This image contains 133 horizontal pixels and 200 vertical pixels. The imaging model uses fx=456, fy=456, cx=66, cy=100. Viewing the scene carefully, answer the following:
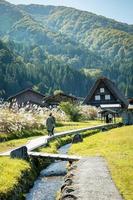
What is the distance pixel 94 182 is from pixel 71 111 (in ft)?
190

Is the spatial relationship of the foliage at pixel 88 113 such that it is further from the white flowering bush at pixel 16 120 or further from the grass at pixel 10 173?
the grass at pixel 10 173

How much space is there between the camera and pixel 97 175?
19.7 meters

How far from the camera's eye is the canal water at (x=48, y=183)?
66.3 ft

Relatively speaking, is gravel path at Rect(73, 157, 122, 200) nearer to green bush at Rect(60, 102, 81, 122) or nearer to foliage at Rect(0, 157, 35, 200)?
foliage at Rect(0, 157, 35, 200)

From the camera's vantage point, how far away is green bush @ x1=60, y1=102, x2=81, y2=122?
247 feet

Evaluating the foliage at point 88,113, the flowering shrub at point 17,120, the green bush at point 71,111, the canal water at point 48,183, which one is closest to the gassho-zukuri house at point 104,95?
the foliage at point 88,113

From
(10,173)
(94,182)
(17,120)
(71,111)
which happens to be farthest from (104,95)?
(94,182)

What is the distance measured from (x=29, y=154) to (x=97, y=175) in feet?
30.5

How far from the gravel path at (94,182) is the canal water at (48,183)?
1360 mm

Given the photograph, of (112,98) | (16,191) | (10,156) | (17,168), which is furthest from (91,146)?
(112,98)

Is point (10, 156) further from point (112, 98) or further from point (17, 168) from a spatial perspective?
point (112, 98)

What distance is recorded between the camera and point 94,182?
18.0 m

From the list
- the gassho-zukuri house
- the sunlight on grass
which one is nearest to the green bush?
the gassho-zukuri house

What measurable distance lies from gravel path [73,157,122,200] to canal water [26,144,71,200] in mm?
1360
